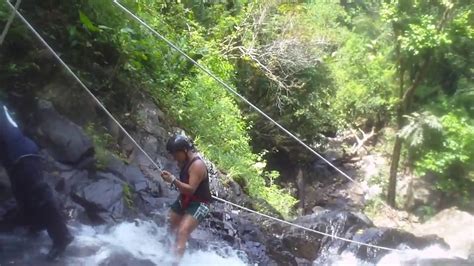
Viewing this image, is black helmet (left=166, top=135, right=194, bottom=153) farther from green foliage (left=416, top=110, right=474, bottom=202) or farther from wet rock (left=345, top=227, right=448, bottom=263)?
green foliage (left=416, top=110, right=474, bottom=202)

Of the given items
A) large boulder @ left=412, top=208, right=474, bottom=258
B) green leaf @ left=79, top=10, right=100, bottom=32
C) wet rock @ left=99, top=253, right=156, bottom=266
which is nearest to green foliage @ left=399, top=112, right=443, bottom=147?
large boulder @ left=412, top=208, right=474, bottom=258

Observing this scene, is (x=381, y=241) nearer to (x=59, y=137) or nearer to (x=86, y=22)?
(x=59, y=137)

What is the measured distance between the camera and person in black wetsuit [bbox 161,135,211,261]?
516 cm

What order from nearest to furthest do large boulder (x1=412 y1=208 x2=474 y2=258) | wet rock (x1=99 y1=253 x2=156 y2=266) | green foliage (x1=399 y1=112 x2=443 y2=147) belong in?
wet rock (x1=99 y1=253 x2=156 y2=266) → large boulder (x1=412 y1=208 x2=474 y2=258) → green foliage (x1=399 y1=112 x2=443 y2=147)

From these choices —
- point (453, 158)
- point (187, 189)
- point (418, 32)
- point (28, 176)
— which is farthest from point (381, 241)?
point (453, 158)

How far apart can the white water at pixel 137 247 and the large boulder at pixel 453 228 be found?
9801mm

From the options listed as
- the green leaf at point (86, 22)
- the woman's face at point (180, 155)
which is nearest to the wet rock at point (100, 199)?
the woman's face at point (180, 155)

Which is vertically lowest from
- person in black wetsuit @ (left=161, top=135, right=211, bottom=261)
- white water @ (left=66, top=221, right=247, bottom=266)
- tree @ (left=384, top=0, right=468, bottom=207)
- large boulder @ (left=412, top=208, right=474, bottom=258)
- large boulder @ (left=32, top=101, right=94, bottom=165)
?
large boulder @ (left=412, top=208, right=474, bottom=258)

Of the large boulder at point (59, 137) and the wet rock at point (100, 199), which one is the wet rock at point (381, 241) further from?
the large boulder at point (59, 137)

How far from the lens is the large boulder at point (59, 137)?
676 cm

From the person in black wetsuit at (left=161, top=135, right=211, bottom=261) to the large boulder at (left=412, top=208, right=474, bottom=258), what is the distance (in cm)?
1121

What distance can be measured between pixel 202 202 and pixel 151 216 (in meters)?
2.03

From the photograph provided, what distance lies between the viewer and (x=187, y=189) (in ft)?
17.0

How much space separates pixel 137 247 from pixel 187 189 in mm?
1582
